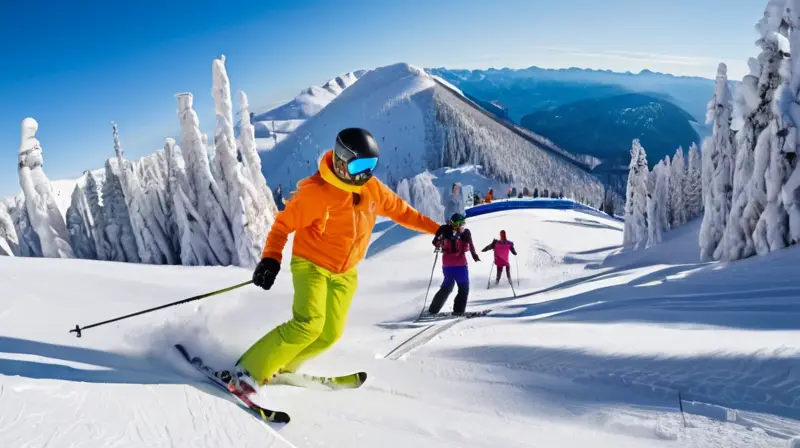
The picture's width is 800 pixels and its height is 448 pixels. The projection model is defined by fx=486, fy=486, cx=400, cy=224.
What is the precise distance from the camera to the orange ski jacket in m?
3.65

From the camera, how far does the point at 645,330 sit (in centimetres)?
475

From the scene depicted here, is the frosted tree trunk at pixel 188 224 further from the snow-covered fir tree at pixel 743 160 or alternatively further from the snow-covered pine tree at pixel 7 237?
the snow-covered fir tree at pixel 743 160

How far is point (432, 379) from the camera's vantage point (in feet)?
12.0

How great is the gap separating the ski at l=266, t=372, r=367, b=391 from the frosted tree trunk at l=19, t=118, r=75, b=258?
74.2 feet

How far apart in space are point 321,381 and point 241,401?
676 millimetres

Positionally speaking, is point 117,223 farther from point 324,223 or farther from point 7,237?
point 324,223

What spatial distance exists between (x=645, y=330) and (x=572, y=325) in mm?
928

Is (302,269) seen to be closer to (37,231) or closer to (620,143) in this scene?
(37,231)

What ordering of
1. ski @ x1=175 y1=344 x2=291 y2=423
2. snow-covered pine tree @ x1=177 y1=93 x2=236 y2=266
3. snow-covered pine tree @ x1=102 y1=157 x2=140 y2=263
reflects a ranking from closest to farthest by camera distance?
ski @ x1=175 y1=344 x2=291 y2=423 → snow-covered pine tree @ x1=177 y1=93 x2=236 y2=266 → snow-covered pine tree @ x1=102 y1=157 x2=140 y2=263

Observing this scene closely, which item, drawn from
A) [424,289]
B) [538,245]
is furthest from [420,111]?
[424,289]

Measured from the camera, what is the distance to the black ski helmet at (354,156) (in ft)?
11.6

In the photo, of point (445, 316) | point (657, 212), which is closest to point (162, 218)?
point (445, 316)

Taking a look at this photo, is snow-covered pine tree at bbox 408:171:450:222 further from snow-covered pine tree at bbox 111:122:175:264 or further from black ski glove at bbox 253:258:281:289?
black ski glove at bbox 253:258:281:289

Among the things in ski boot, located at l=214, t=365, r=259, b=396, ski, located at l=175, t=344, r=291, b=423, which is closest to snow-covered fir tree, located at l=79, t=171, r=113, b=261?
ski, located at l=175, t=344, r=291, b=423
